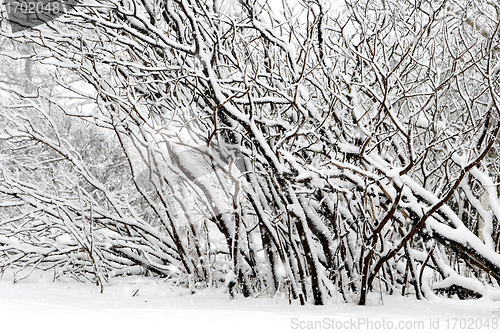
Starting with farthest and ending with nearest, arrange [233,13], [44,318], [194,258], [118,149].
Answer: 1. [118,149]
2. [233,13]
3. [194,258]
4. [44,318]

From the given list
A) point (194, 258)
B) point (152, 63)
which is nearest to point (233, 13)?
point (152, 63)

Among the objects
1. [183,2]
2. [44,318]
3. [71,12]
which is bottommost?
[44,318]

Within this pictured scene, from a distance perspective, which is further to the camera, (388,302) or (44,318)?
(388,302)

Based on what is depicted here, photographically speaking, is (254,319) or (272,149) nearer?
(254,319)

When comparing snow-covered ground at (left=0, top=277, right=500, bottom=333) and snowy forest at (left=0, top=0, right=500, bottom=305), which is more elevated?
snowy forest at (left=0, top=0, right=500, bottom=305)

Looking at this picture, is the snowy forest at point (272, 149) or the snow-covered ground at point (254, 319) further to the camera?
the snowy forest at point (272, 149)

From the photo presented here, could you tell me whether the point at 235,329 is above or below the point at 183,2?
below

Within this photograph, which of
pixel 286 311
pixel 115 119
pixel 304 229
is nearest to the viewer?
pixel 286 311

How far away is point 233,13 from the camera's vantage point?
4141 mm

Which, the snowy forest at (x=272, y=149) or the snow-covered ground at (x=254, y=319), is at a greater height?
the snowy forest at (x=272, y=149)

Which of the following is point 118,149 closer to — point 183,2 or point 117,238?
point 117,238

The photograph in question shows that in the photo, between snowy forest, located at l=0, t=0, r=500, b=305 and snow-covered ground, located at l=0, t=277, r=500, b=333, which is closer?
snow-covered ground, located at l=0, t=277, r=500, b=333

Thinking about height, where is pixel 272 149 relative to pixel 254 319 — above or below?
above

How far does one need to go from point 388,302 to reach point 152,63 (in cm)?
252
